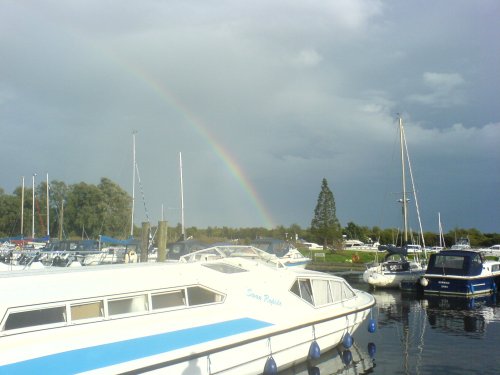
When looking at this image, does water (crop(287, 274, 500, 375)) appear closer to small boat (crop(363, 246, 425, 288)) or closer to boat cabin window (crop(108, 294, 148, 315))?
boat cabin window (crop(108, 294, 148, 315))

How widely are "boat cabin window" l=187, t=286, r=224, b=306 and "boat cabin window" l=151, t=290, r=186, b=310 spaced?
21 cm

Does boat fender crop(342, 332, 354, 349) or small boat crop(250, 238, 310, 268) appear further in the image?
small boat crop(250, 238, 310, 268)

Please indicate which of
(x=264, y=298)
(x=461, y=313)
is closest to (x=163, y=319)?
(x=264, y=298)

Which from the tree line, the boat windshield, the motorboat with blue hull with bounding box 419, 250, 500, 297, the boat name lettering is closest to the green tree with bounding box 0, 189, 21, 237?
the tree line

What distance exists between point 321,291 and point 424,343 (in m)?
5.78

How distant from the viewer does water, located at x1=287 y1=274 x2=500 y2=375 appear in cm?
1491

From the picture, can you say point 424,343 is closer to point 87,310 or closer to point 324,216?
point 87,310

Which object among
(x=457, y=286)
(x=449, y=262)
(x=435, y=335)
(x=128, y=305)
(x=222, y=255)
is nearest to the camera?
(x=128, y=305)

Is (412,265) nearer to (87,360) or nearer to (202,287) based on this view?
(202,287)

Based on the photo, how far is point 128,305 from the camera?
34.9 ft

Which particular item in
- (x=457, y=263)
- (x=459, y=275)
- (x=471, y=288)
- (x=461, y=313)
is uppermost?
(x=457, y=263)

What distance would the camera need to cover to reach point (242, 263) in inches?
551

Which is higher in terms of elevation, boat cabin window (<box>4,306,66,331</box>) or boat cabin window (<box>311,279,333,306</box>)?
boat cabin window (<box>4,306,66,331</box>)

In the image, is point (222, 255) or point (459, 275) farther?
point (459, 275)
